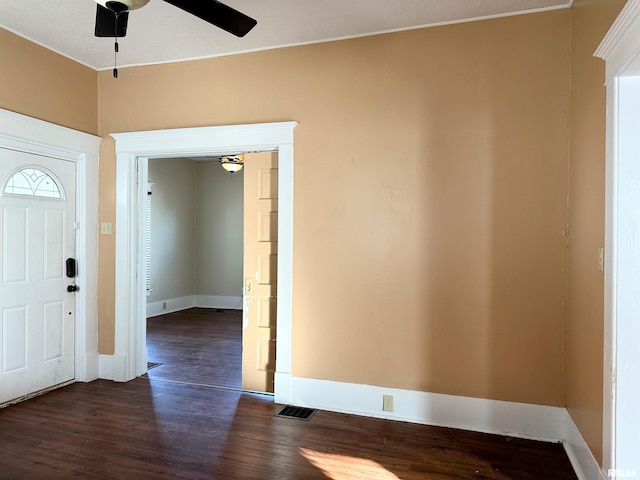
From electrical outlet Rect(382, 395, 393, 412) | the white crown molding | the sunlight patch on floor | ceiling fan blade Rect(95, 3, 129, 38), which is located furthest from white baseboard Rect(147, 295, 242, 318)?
the white crown molding

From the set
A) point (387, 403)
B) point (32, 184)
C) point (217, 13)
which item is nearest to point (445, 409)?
point (387, 403)

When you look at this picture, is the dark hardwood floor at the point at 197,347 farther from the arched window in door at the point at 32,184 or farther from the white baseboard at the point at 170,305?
the arched window in door at the point at 32,184

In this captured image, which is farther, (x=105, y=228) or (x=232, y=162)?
(x=232, y=162)

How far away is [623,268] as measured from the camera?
1993mm

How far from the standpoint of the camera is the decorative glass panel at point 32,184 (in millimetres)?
3486

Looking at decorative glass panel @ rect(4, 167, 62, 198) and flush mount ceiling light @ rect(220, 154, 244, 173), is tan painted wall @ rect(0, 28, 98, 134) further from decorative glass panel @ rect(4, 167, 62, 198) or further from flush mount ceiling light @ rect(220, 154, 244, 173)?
flush mount ceiling light @ rect(220, 154, 244, 173)

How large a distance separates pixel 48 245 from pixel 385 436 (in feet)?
10.5

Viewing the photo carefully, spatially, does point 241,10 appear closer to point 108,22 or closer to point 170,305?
point 108,22

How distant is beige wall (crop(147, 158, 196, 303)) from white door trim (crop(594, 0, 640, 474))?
21.8 feet

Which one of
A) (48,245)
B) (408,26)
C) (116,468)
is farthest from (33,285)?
(408,26)

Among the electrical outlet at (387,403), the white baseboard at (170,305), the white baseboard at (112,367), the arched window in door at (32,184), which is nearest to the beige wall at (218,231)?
the white baseboard at (170,305)

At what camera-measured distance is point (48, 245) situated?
3785mm

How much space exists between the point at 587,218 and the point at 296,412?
2.42 metres

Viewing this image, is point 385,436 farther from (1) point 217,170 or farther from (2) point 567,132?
(1) point 217,170
